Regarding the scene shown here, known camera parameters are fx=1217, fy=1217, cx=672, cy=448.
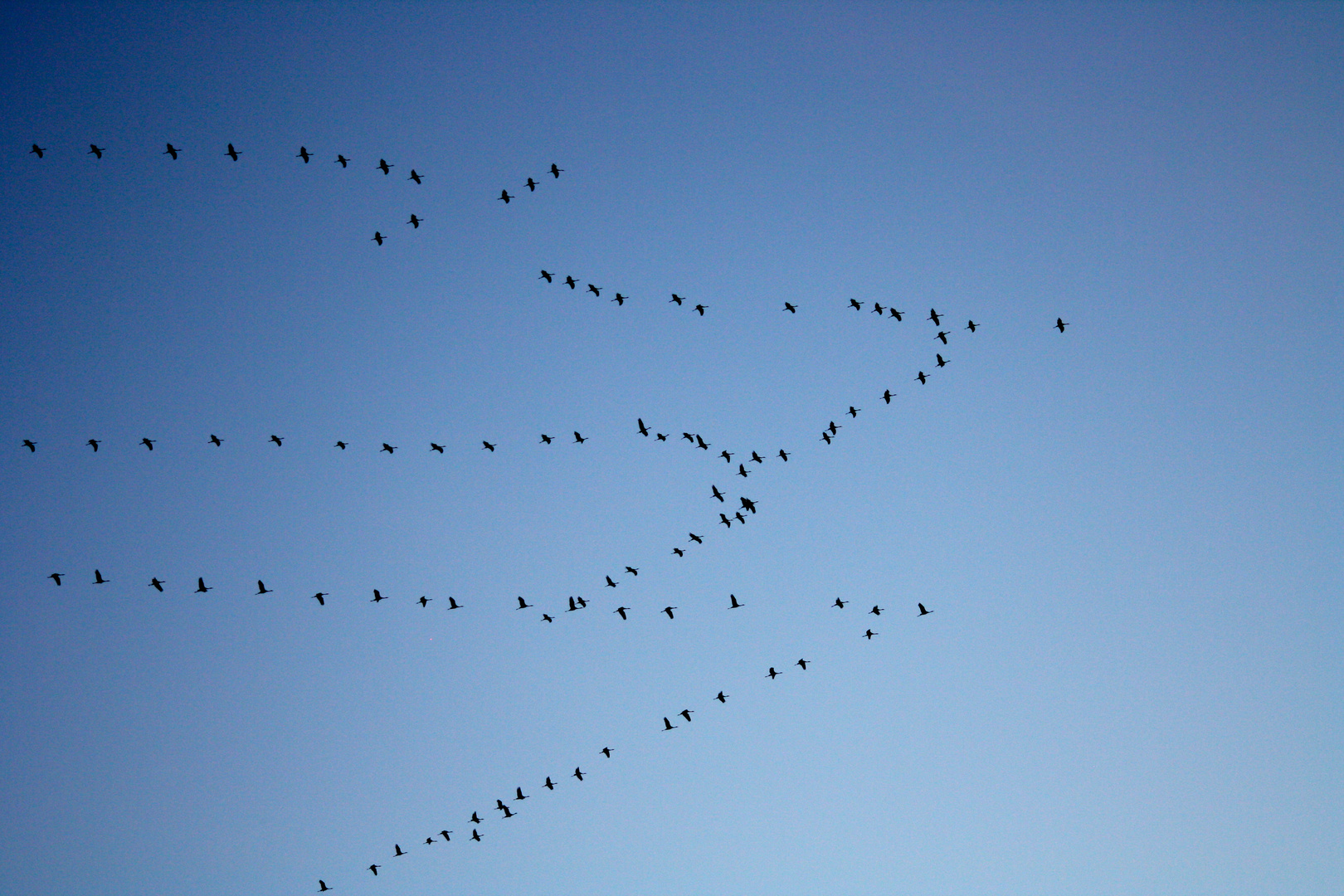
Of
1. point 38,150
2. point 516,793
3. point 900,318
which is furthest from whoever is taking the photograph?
point 516,793

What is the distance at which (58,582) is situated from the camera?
61312 millimetres

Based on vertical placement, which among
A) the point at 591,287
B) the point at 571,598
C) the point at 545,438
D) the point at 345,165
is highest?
the point at 345,165

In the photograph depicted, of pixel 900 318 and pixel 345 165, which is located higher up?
pixel 345 165

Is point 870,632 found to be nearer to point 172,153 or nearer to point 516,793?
point 516,793

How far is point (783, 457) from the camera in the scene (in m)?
62.9

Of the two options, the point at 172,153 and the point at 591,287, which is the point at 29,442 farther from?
the point at 591,287

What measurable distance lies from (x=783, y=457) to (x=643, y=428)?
738 centimetres

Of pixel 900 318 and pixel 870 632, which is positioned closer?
pixel 900 318

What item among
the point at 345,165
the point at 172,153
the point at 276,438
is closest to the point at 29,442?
the point at 276,438

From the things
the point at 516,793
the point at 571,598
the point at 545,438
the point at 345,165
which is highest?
the point at 345,165

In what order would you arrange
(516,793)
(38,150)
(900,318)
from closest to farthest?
(38,150) < (900,318) < (516,793)

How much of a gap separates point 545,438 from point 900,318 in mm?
19041

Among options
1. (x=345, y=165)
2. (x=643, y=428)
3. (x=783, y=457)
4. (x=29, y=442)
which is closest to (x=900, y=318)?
(x=783, y=457)

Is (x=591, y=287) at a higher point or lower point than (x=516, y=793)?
higher
